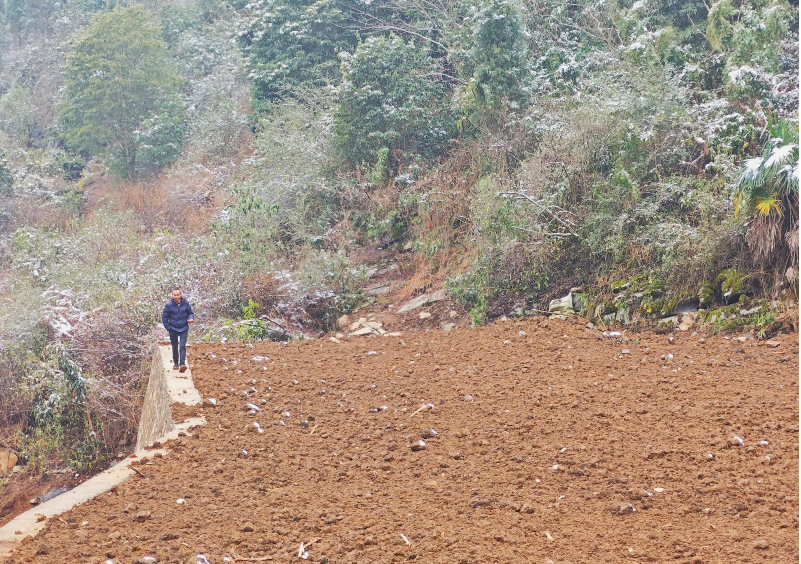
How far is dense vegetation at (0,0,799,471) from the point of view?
8773mm

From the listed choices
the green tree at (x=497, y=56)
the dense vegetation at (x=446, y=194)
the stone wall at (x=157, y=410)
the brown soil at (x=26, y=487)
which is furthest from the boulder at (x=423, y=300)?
the brown soil at (x=26, y=487)

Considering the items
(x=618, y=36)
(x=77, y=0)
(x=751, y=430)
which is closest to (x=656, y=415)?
(x=751, y=430)

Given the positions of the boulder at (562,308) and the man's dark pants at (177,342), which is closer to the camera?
the man's dark pants at (177,342)

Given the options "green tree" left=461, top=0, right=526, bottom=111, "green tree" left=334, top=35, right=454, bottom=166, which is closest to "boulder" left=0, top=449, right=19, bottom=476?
"green tree" left=334, top=35, right=454, bottom=166

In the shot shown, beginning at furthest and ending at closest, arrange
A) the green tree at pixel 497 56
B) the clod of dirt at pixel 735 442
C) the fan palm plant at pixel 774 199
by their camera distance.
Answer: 1. the green tree at pixel 497 56
2. the fan palm plant at pixel 774 199
3. the clod of dirt at pixel 735 442

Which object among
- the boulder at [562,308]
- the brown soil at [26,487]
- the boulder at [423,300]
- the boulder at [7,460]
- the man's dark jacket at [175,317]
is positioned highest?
the man's dark jacket at [175,317]

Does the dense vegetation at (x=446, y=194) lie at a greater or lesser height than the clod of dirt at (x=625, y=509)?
greater

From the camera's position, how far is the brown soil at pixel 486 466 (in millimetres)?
3791

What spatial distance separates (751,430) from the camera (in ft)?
16.4

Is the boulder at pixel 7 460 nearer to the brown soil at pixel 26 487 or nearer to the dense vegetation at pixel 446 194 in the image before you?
the dense vegetation at pixel 446 194

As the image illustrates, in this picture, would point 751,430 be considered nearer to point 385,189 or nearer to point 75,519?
point 75,519

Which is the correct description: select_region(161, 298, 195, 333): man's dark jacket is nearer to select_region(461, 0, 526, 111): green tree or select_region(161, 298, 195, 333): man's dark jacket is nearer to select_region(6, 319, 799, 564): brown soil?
select_region(6, 319, 799, 564): brown soil

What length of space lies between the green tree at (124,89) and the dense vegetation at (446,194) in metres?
2.77

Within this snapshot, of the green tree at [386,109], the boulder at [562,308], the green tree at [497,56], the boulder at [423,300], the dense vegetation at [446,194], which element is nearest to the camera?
the dense vegetation at [446,194]
